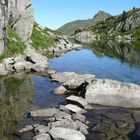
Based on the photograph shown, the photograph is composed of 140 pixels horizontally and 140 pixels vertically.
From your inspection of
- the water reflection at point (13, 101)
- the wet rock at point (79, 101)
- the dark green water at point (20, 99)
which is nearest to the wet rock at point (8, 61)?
the dark green water at point (20, 99)

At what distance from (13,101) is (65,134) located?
1175cm

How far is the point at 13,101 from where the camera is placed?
106 ft

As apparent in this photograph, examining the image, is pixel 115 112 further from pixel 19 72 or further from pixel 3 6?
pixel 3 6

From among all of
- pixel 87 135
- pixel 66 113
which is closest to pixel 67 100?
pixel 66 113

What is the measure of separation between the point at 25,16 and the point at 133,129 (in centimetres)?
4593

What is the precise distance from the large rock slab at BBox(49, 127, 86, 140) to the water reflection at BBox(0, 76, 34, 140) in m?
3.54

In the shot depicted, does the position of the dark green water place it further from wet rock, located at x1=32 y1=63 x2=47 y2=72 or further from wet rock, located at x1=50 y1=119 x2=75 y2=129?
wet rock, located at x1=32 y1=63 x2=47 y2=72

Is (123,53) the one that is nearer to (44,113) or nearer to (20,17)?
(20,17)

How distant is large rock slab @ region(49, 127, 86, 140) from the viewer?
71.8ft

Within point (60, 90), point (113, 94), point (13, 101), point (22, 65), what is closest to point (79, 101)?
point (113, 94)

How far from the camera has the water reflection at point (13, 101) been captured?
25.3 meters

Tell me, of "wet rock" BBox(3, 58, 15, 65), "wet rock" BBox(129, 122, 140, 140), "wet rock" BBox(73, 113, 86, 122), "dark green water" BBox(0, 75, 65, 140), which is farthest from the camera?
"wet rock" BBox(3, 58, 15, 65)

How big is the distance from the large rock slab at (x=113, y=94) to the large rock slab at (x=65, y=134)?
1047cm

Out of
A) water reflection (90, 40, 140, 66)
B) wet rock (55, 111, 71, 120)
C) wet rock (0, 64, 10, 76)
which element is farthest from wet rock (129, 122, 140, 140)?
water reflection (90, 40, 140, 66)
